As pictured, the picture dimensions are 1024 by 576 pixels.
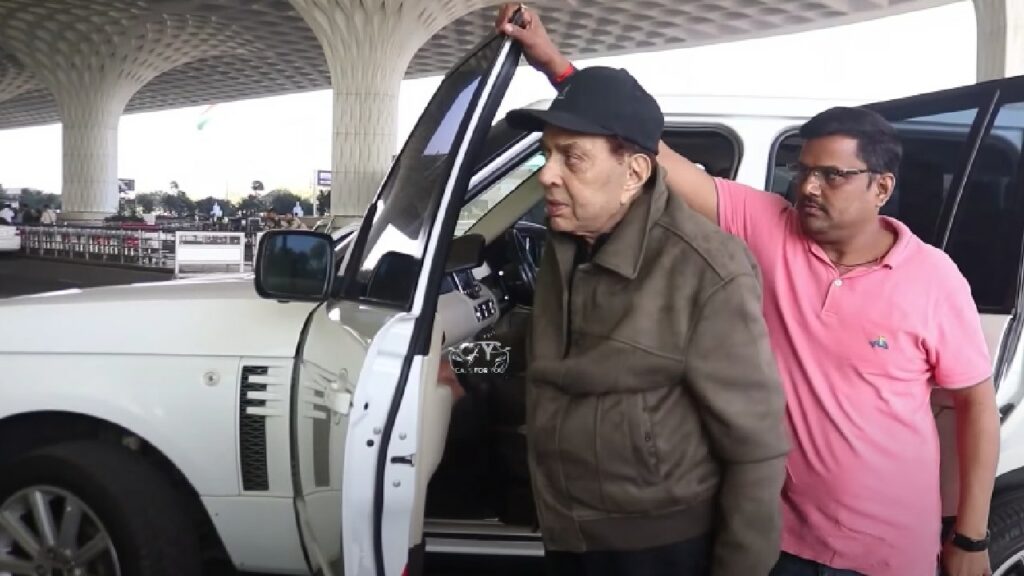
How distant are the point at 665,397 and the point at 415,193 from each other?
3.66 ft

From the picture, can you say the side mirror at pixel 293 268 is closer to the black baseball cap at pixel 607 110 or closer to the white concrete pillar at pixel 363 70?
the black baseball cap at pixel 607 110

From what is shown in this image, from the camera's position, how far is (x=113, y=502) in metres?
2.58

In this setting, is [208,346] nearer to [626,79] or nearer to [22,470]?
[22,470]

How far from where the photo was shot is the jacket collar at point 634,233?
5.79ft

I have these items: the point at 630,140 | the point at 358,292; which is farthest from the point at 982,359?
the point at 358,292

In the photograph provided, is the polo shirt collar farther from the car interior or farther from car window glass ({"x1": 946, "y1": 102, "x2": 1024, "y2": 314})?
the car interior

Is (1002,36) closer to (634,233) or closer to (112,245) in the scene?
(112,245)

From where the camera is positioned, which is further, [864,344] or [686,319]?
[864,344]

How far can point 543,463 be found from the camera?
1.89m

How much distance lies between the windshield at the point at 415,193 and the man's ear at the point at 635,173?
55 cm

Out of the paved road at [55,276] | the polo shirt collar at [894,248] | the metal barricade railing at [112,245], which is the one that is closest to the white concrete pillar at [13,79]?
the metal barricade railing at [112,245]

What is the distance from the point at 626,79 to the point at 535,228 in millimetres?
2631

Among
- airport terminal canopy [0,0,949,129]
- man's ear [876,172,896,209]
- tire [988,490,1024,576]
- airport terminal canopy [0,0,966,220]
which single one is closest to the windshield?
man's ear [876,172,896,209]

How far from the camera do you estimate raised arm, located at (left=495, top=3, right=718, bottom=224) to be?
7.27 ft
